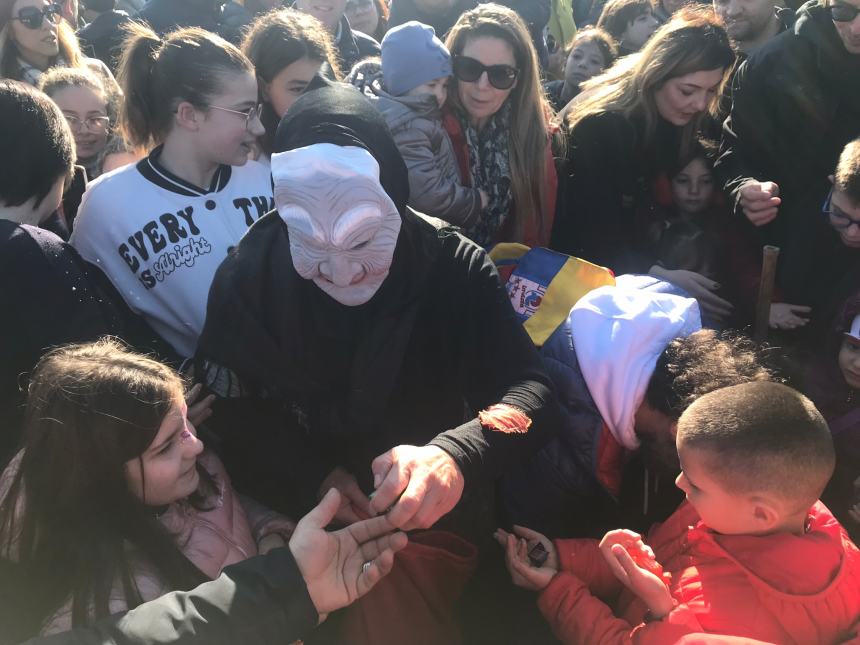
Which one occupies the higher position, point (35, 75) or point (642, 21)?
point (642, 21)

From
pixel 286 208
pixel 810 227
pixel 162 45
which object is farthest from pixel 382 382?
pixel 810 227

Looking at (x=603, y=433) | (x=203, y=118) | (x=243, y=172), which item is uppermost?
(x=203, y=118)

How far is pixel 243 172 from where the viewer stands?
2395mm

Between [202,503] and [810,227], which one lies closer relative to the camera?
[202,503]

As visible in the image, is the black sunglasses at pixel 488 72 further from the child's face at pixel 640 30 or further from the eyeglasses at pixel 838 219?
the child's face at pixel 640 30

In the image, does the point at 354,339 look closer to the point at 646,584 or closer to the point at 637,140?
the point at 646,584

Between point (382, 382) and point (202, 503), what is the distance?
0.50 meters

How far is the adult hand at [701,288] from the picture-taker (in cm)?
276

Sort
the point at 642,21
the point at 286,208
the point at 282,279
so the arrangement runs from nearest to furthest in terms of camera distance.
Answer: the point at 286,208 < the point at 282,279 < the point at 642,21

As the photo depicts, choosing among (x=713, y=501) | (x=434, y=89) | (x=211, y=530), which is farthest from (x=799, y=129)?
(x=211, y=530)

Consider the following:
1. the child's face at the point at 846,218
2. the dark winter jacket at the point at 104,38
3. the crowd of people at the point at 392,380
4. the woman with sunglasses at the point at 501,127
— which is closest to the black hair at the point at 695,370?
the crowd of people at the point at 392,380

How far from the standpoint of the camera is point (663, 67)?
295 centimetres

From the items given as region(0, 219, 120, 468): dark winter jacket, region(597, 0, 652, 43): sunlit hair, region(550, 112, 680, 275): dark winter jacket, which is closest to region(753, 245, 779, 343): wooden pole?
region(550, 112, 680, 275): dark winter jacket

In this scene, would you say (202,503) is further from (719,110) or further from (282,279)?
(719,110)
